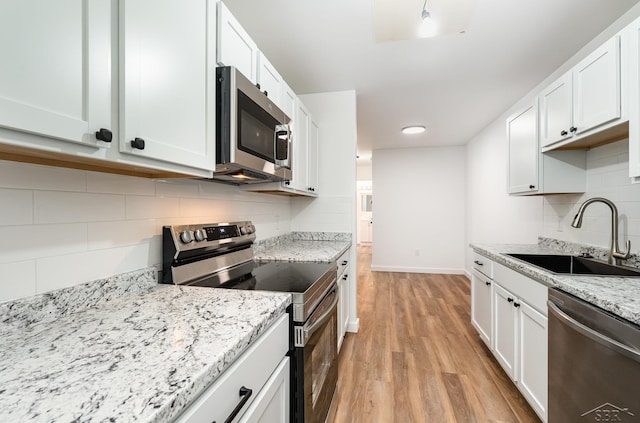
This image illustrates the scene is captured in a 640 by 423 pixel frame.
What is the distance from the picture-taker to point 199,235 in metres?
1.34

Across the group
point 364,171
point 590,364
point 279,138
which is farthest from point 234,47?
point 364,171

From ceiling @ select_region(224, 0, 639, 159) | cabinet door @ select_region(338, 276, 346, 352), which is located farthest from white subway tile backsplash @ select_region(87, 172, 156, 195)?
cabinet door @ select_region(338, 276, 346, 352)

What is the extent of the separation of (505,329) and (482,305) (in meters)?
0.47

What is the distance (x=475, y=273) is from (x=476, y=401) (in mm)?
1083

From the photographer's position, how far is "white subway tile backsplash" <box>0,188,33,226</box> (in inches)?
29.7

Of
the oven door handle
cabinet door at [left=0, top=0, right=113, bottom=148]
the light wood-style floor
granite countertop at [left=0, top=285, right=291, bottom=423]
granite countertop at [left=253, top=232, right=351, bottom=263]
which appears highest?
cabinet door at [left=0, top=0, right=113, bottom=148]

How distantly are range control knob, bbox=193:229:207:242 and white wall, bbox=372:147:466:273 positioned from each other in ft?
14.9

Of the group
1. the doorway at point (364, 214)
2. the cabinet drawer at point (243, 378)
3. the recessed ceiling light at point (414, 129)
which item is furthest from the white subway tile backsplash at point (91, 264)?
the doorway at point (364, 214)

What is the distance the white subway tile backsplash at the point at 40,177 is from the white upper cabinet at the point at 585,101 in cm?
239

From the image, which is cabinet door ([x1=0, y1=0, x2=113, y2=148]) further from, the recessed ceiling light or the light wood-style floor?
the recessed ceiling light

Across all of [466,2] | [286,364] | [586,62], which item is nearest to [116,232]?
[286,364]

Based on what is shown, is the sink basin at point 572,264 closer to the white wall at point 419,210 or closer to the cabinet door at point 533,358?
the cabinet door at point 533,358

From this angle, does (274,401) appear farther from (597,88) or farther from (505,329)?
(597,88)

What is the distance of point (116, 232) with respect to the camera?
1062mm
